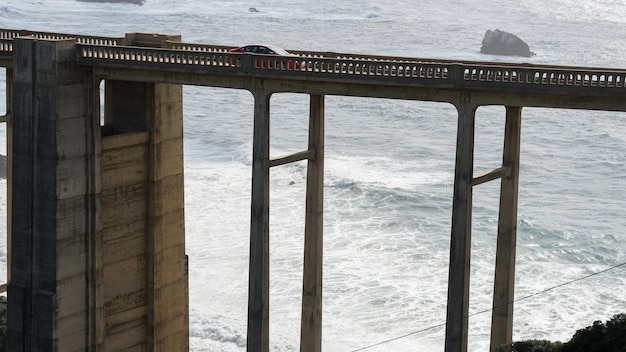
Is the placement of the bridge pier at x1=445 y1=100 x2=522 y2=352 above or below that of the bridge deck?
below

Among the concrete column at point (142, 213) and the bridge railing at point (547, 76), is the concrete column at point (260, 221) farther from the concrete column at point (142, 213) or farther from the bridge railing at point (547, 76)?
the concrete column at point (142, 213)

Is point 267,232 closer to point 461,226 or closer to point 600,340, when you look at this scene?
point 461,226

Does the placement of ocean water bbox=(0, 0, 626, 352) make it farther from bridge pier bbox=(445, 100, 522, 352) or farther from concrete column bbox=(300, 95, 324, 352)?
bridge pier bbox=(445, 100, 522, 352)

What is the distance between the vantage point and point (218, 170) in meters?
94.4

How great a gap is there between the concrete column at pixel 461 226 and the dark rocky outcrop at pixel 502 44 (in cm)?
10951

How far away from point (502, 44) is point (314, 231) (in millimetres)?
106682

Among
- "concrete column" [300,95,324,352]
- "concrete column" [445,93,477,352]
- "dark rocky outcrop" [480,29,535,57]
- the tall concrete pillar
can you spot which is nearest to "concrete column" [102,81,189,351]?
the tall concrete pillar

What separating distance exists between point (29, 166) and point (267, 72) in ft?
31.7

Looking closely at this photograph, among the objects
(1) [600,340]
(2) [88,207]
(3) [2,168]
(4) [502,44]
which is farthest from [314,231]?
(4) [502,44]

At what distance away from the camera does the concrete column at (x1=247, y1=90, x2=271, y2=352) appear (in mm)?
38500

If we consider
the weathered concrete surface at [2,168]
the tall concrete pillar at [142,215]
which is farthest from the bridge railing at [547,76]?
the weathered concrete surface at [2,168]

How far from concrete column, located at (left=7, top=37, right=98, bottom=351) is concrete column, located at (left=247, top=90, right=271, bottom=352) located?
704 cm

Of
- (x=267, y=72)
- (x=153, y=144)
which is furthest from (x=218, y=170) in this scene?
(x=267, y=72)

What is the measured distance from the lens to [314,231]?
41094mm
